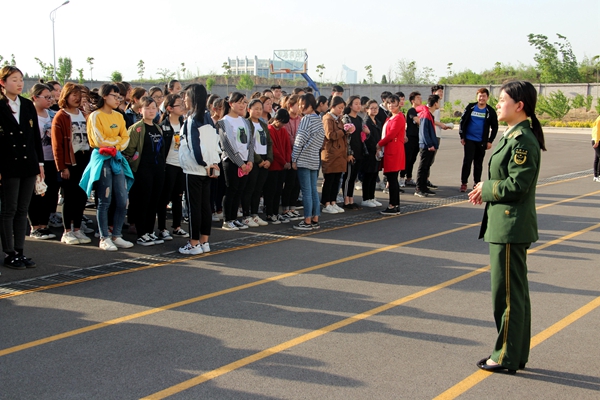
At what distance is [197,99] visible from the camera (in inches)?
316

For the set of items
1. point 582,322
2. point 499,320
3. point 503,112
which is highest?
point 503,112

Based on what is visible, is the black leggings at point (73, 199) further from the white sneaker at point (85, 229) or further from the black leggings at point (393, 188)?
the black leggings at point (393, 188)

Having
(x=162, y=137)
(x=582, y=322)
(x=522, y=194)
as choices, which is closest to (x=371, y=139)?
(x=162, y=137)

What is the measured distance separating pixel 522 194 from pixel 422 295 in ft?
7.50

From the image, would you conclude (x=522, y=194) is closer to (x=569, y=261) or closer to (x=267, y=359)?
(x=267, y=359)

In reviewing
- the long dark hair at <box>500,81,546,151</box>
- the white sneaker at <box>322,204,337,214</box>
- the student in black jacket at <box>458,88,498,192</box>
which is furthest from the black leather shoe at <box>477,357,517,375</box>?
the student in black jacket at <box>458,88,498,192</box>

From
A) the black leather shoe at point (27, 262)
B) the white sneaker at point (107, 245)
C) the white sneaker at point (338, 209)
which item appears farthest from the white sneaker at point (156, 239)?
the white sneaker at point (338, 209)

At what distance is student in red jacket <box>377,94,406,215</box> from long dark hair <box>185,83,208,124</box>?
14.1 ft

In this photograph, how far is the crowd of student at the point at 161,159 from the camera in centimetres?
746

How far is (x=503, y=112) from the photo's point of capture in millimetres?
4703

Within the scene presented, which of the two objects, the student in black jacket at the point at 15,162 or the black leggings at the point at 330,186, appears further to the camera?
the black leggings at the point at 330,186

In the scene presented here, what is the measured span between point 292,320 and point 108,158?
3.90 m

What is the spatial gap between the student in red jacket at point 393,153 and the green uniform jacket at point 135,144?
15.2ft

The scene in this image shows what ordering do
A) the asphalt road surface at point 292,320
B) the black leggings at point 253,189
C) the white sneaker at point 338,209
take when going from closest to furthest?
the asphalt road surface at point 292,320, the black leggings at point 253,189, the white sneaker at point 338,209
